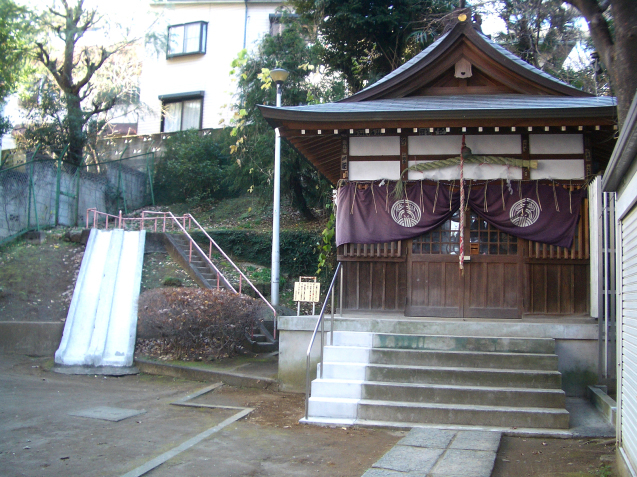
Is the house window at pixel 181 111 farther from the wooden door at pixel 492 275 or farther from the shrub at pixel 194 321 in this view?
the wooden door at pixel 492 275

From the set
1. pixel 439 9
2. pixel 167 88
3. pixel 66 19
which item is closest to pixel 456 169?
pixel 439 9

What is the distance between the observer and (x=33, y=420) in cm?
694

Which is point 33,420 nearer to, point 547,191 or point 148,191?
point 547,191

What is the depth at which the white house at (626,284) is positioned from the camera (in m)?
4.74

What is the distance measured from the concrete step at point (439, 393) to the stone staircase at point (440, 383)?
12 mm

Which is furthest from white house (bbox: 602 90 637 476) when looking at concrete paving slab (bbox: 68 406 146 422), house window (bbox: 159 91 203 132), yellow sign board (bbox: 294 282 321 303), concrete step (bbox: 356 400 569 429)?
house window (bbox: 159 91 203 132)

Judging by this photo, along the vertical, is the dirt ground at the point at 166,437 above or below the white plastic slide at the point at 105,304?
below

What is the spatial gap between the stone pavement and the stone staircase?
418 mm

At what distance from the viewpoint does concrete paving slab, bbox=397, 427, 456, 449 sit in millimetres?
6000

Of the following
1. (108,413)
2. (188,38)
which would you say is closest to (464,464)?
(108,413)

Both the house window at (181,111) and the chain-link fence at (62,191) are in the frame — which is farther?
the house window at (181,111)

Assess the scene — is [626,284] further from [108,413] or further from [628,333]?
[108,413]

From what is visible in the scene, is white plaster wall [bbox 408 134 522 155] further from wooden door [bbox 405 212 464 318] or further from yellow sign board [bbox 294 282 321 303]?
yellow sign board [bbox 294 282 321 303]

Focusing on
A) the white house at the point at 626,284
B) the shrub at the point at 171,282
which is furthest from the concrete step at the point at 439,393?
the shrub at the point at 171,282
